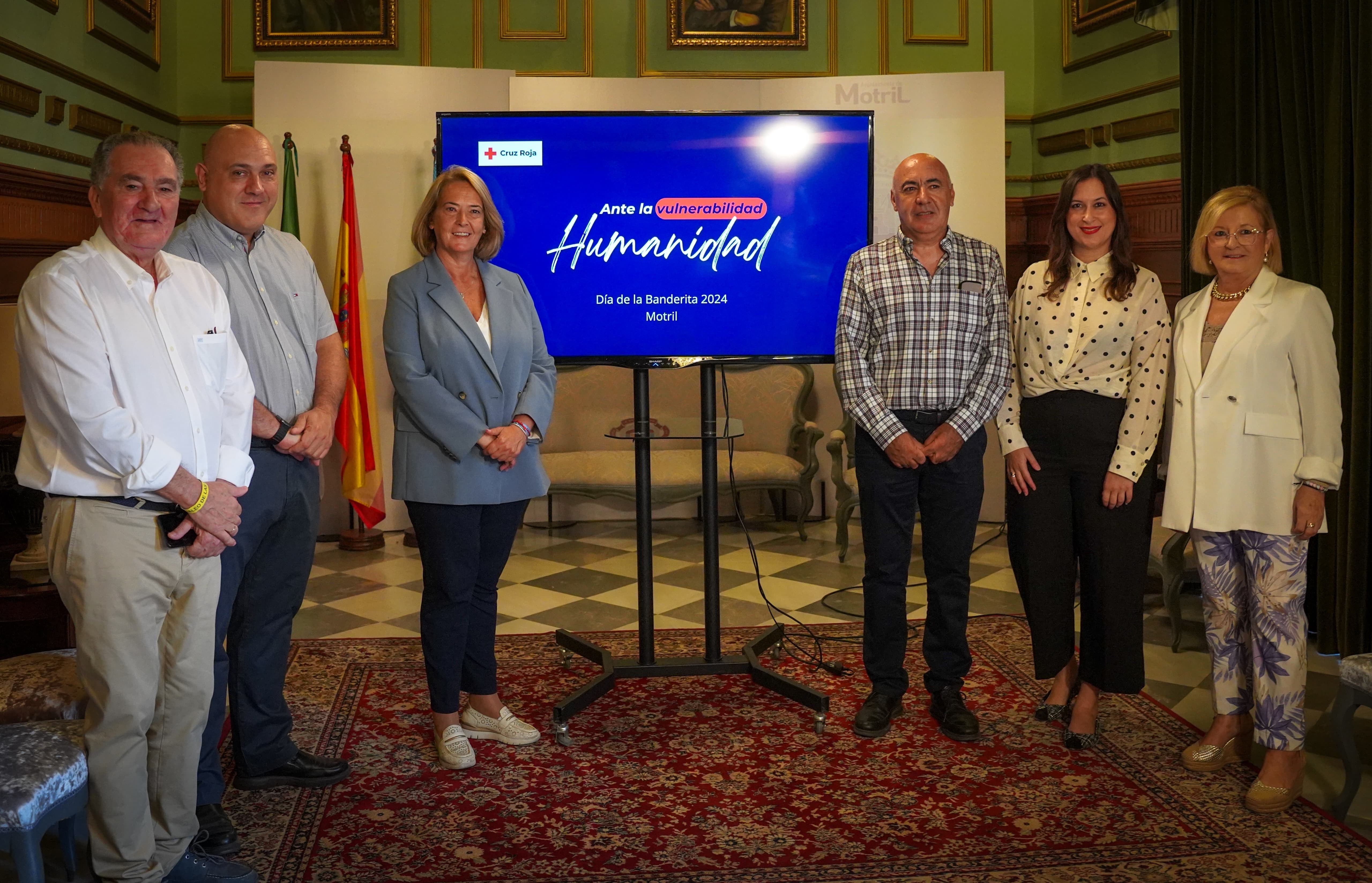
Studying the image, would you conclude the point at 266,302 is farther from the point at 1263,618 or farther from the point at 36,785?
the point at 1263,618

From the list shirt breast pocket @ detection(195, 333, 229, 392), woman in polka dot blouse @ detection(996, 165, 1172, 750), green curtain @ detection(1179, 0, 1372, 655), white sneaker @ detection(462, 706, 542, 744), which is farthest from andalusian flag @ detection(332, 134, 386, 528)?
green curtain @ detection(1179, 0, 1372, 655)

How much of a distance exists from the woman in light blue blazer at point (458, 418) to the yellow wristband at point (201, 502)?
769mm

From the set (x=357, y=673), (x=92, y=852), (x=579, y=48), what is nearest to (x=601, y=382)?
(x=579, y=48)

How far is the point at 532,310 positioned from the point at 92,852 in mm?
1793

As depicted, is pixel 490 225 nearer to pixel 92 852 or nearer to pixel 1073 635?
pixel 92 852

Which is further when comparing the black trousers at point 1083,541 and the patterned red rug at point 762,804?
the black trousers at point 1083,541

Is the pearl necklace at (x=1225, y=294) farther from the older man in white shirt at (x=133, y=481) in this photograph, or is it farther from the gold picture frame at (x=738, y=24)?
the gold picture frame at (x=738, y=24)

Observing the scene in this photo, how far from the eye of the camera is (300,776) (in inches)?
122

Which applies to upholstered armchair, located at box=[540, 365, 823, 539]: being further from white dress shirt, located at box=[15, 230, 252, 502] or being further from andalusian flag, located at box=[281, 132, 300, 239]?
white dress shirt, located at box=[15, 230, 252, 502]

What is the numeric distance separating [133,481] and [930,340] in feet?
7.03

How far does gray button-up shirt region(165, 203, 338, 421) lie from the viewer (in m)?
2.85

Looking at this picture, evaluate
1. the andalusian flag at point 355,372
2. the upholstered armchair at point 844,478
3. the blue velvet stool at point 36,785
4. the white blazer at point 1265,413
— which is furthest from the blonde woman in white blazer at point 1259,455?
the andalusian flag at point 355,372

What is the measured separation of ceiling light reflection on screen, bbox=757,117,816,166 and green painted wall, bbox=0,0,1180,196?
Result: 125 inches

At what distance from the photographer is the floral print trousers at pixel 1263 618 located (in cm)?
293
